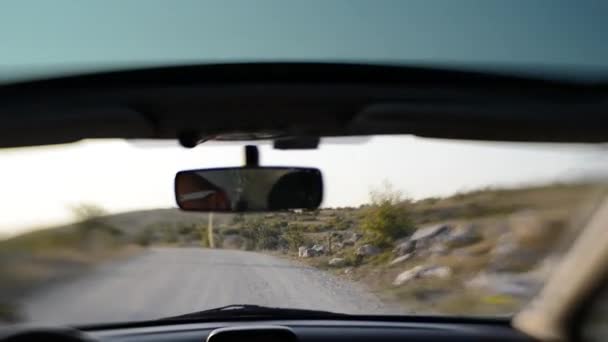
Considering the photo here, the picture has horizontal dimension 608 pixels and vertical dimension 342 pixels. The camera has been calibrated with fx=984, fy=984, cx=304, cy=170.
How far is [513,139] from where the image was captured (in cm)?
398

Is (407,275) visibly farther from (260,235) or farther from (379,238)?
(260,235)

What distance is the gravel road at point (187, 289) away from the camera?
4609 mm

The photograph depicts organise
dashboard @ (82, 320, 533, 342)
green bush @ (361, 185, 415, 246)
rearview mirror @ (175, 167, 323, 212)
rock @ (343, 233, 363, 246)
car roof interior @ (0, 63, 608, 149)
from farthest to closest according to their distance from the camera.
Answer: dashboard @ (82, 320, 533, 342)
rock @ (343, 233, 363, 246)
green bush @ (361, 185, 415, 246)
rearview mirror @ (175, 167, 323, 212)
car roof interior @ (0, 63, 608, 149)

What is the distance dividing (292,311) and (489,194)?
1236mm

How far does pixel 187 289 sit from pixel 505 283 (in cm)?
154

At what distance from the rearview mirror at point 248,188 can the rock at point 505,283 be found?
1021 mm

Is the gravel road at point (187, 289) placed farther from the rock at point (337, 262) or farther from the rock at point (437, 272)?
the rock at point (437, 272)

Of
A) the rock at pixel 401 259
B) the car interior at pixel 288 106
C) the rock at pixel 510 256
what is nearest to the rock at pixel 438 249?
the rock at pixel 401 259

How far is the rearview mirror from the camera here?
13.5 feet

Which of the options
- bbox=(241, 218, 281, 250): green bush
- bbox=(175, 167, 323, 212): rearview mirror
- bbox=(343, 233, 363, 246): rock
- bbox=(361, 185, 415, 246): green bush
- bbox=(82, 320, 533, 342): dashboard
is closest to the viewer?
bbox=(175, 167, 323, 212): rearview mirror

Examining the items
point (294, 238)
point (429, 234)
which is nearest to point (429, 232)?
point (429, 234)

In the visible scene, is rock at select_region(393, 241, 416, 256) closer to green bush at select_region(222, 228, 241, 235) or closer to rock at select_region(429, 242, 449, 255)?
rock at select_region(429, 242, 449, 255)

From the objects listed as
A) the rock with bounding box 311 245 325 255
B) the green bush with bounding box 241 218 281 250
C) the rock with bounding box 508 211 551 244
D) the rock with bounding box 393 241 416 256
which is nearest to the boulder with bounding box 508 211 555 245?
the rock with bounding box 508 211 551 244

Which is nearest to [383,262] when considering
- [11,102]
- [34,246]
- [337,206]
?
[337,206]
